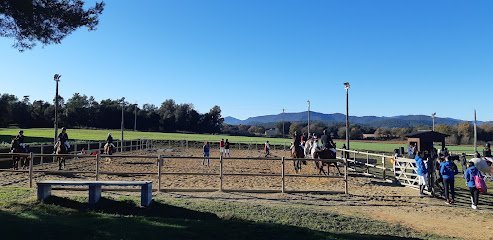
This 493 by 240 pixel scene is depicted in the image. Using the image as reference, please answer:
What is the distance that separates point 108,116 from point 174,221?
100085mm

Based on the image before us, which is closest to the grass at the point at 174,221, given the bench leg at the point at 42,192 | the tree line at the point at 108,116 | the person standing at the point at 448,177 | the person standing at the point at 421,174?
the bench leg at the point at 42,192

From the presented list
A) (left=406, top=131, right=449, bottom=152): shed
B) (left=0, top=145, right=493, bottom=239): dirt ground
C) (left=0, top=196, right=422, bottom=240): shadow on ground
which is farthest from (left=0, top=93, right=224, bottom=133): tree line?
(left=0, top=196, right=422, bottom=240): shadow on ground

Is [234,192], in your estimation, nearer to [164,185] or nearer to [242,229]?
[164,185]

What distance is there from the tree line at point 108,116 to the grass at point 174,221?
Answer: 79.7 meters

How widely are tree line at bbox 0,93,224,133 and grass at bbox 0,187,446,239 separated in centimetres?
7971

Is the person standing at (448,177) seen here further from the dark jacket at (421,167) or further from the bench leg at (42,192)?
the bench leg at (42,192)

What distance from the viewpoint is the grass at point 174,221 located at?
22.9 ft

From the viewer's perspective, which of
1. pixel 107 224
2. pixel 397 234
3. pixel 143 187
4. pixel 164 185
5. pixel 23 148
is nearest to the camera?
pixel 107 224

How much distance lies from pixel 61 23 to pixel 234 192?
22.7 feet

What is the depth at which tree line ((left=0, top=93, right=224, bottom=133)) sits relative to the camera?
95.3m

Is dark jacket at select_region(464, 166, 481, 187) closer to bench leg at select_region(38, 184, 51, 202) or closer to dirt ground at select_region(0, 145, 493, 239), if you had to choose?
dirt ground at select_region(0, 145, 493, 239)

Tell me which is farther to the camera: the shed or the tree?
the shed

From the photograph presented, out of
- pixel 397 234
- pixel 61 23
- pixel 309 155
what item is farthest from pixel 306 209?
pixel 309 155

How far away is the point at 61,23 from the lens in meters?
11.5
